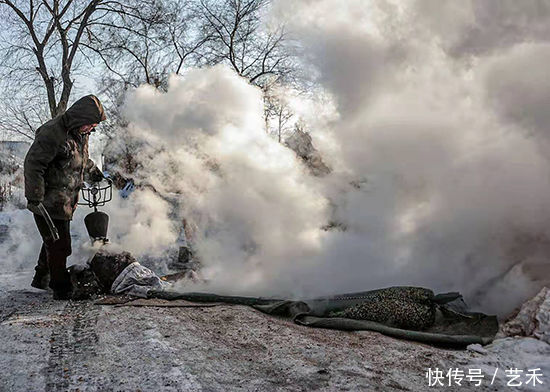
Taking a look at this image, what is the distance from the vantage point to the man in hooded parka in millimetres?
4398

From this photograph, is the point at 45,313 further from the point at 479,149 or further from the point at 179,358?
the point at 479,149

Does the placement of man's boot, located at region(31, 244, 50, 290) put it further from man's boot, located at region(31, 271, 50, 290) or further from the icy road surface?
the icy road surface

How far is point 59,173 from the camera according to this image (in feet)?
15.2

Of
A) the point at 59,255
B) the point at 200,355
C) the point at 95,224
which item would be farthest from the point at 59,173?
the point at 200,355

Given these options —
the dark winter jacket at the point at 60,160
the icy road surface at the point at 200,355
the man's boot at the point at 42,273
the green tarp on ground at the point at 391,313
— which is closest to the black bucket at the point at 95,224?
the man's boot at the point at 42,273

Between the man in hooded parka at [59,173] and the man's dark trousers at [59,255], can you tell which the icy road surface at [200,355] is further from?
the man in hooded parka at [59,173]

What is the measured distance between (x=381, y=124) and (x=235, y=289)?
237cm

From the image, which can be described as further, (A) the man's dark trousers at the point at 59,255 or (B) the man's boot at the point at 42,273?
(B) the man's boot at the point at 42,273

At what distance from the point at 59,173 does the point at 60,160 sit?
0.12 metres

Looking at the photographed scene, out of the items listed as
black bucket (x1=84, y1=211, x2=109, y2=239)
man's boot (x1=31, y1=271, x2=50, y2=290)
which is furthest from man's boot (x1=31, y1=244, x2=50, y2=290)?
black bucket (x1=84, y1=211, x2=109, y2=239)

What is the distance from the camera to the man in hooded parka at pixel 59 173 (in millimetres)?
4398

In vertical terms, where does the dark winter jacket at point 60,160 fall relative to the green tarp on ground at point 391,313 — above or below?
above

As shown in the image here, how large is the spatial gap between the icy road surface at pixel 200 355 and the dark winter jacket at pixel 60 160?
94 cm

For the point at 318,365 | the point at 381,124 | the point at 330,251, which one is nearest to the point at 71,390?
the point at 318,365
